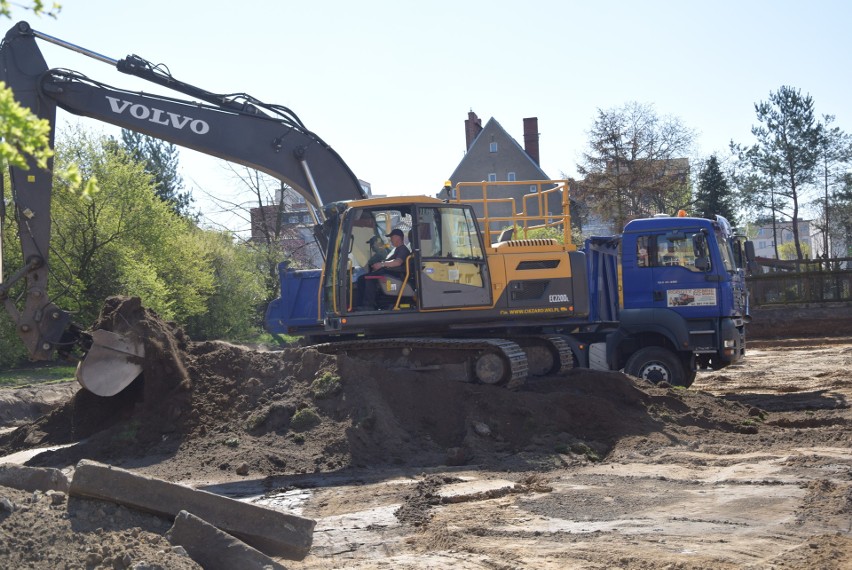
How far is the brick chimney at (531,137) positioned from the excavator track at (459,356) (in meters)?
47.2

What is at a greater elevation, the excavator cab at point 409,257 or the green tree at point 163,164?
the green tree at point 163,164

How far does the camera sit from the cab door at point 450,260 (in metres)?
11.7

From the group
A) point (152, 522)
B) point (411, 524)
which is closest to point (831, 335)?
point (411, 524)

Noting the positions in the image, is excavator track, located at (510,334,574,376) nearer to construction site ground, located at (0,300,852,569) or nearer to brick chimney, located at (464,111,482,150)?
construction site ground, located at (0,300,852,569)

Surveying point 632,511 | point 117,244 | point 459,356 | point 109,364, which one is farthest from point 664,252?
point 117,244

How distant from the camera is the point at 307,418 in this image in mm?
10734

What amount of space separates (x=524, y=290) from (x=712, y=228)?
4.27 metres

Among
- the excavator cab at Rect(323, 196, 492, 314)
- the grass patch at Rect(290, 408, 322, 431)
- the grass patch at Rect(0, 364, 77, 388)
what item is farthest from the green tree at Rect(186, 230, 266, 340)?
the grass patch at Rect(290, 408, 322, 431)

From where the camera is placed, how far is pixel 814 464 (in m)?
9.16

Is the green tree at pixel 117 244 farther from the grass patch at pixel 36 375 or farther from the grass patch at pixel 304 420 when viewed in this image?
the grass patch at pixel 304 420

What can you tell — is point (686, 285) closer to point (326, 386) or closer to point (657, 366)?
point (657, 366)

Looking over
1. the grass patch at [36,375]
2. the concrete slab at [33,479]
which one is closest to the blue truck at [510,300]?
the concrete slab at [33,479]

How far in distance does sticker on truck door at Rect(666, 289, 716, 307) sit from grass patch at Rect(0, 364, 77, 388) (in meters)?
12.1

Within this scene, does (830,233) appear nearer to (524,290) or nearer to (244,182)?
(244,182)
